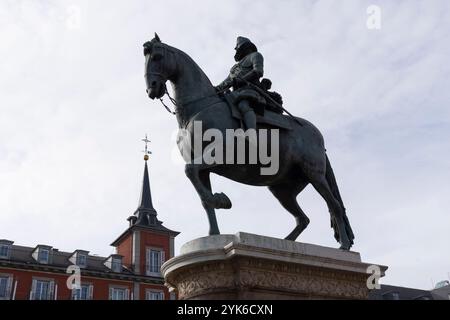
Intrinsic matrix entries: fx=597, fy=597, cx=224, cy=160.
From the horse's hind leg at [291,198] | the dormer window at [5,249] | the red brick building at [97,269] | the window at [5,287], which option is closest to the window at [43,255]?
the red brick building at [97,269]

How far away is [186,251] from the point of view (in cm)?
938

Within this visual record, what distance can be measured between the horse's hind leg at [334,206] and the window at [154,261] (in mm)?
49217

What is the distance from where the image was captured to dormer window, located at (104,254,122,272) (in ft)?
189

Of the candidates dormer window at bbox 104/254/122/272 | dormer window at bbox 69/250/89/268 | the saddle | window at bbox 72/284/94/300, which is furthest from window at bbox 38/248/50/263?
the saddle

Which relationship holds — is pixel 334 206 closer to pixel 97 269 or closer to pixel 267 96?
pixel 267 96

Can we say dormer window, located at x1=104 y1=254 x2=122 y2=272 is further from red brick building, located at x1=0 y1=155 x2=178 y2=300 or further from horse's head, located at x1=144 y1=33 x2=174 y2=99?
horse's head, located at x1=144 y1=33 x2=174 y2=99

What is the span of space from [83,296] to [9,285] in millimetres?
6496

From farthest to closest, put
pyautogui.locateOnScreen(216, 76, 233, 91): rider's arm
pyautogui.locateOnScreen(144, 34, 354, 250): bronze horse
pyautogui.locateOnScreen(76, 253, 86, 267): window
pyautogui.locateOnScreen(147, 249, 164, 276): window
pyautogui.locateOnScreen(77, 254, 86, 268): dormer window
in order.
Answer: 1. pyautogui.locateOnScreen(147, 249, 164, 276): window
2. pyautogui.locateOnScreen(76, 253, 86, 267): window
3. pyautogui.locateOnScreen(77, 254, 86, 268): dormer window
4. pyautogui.locateOnScreen(216, 76, 233, 91): rider's arm
5. pyautogui.locateOnScreen(144, 34, 354, 250): bronze horse

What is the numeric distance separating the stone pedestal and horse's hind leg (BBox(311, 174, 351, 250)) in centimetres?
113

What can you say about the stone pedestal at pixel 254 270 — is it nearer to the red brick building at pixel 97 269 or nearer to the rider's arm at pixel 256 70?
the rider's arm at pixel 256 70

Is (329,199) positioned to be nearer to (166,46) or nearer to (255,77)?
(255,77)

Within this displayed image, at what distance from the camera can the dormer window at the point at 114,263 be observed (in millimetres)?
57688

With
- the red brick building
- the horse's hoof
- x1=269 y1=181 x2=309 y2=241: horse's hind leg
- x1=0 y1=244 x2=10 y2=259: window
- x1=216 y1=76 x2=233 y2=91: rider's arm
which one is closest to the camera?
the horse's hoof
